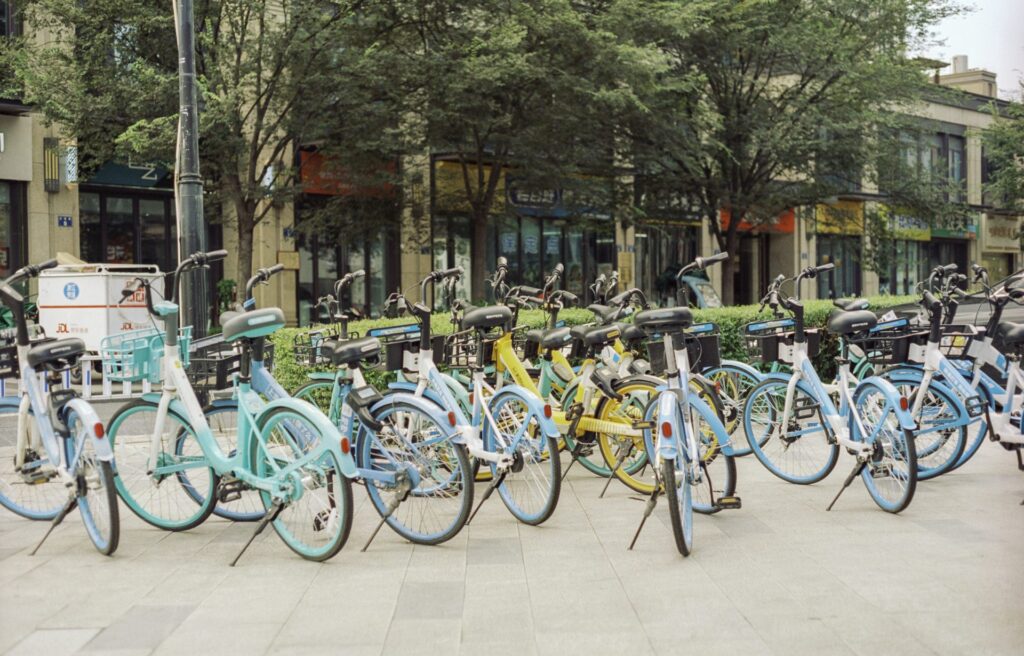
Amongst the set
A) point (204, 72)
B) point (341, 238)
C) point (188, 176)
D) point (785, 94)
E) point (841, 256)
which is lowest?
point (841, 256)

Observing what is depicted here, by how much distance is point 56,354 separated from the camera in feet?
20.3

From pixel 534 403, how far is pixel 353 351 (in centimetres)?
100

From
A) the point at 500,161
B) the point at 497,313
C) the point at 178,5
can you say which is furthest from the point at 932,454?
the point at 500,161

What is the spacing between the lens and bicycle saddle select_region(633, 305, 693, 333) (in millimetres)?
6113

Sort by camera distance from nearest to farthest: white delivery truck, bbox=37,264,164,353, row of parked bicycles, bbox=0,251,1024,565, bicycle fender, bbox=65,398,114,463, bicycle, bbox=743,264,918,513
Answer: bicycle fender, bbox=65,398,114,463 → row of parked bicycles, bbox=0,251,1024,565 → bicycle, bbox=743,264,918,513 → white delivery truck, bbox=37,264,164,353

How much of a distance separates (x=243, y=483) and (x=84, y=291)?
12.6m

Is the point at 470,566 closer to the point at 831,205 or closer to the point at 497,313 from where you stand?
the point at 497,313

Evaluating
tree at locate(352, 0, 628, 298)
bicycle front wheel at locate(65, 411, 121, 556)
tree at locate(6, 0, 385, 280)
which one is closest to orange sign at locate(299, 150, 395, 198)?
tree at locate(352, 0, 628, 298)

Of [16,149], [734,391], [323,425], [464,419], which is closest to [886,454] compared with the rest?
[734,391]

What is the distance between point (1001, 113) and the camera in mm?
37656

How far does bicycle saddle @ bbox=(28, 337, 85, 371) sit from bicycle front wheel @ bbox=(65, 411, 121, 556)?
0.33m

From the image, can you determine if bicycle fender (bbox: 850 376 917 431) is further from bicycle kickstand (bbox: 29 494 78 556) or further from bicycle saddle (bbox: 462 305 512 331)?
bicycle kickstand (bbox: 29 494 78 556)

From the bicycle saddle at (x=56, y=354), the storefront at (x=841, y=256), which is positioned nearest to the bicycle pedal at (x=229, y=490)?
the bicycle saddle at (x=56, y=354)

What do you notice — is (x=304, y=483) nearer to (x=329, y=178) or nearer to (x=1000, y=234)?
(x=329, y=178)
